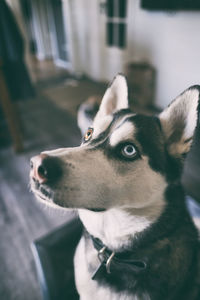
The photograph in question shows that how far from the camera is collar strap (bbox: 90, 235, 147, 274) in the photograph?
81 centimetres

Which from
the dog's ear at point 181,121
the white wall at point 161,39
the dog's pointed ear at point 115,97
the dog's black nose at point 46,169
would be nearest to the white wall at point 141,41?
the white wall at point 161,39

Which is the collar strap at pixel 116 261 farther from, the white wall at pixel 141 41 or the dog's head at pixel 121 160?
the white wall at pixel 141 41

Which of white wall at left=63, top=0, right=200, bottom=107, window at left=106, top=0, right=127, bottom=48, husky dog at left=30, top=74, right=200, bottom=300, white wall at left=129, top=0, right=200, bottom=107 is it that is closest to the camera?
husky dog at left=30, top=74, right=200, bottom=300

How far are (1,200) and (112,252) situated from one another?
1.66m

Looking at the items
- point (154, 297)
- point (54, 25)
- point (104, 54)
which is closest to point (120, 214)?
point (154, 297)

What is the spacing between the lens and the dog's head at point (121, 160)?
621 millimetres

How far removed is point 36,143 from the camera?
2.99 m

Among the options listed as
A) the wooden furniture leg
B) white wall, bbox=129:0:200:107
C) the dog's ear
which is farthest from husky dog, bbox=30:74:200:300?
white wall, bbox=129:0:200:107

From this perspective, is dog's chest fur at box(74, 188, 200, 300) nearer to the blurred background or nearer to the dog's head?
the dog's head

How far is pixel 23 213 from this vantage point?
1993 mm

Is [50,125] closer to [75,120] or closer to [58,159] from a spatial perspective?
[75,120]

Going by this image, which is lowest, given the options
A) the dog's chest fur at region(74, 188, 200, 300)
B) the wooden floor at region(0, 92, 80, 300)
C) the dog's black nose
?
the wooden floor at region(0, 92, 80, 300)

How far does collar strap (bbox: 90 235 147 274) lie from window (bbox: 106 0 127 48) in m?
3.04

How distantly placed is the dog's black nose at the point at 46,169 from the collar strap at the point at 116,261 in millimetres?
443
